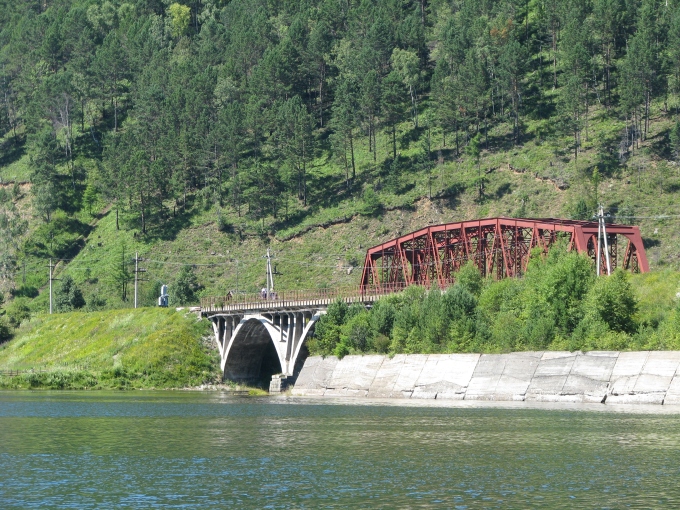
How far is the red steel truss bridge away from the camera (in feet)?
315

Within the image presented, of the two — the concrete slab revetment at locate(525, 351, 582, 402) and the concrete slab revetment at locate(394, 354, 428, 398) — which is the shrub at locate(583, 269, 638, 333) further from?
the concrete slab revetment at locate(394, 354, 428, 398)

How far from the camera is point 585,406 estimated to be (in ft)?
225

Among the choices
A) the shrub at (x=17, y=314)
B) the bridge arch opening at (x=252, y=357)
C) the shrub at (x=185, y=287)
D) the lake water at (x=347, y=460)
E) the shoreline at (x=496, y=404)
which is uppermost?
the shrub at (x=185, y=287)

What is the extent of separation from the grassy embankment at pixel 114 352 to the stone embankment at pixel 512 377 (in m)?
25.7

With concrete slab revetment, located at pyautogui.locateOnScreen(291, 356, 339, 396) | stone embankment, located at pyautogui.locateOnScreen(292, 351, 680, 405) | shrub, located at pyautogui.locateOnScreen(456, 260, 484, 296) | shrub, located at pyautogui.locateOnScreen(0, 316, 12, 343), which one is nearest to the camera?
stone embankment, located at pyautogui.locateOnScreen(292, 351, 680, 405)

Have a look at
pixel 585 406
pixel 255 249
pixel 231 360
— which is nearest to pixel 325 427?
pixel 585 406

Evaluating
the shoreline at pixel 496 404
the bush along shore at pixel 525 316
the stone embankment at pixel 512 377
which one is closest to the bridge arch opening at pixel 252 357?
the bush along shore at pixel 525 316

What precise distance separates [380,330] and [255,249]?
67413mm

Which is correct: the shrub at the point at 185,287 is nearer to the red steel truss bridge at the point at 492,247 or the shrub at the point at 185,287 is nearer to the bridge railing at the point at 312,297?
the bridge railing at the point at 312,297

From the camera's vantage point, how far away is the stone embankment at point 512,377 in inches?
2685

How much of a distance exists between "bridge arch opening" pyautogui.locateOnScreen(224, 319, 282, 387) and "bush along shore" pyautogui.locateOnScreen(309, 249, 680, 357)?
21158mm

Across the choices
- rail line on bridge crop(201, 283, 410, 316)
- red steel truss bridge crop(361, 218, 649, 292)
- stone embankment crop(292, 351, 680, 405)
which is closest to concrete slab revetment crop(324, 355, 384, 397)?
stone embankment crop(292, 351, 680, 405)

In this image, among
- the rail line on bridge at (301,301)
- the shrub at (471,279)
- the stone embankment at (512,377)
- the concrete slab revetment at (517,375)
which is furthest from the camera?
the rail line on bridge at (301,301)

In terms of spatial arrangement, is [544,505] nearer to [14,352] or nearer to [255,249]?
[14,352]
